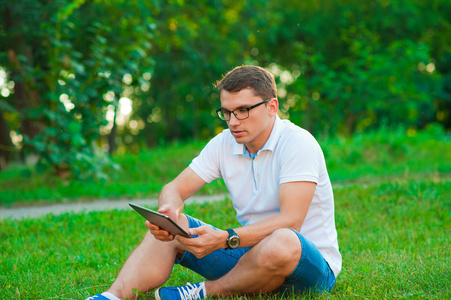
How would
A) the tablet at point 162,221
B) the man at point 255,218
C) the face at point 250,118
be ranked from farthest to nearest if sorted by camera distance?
the face at point 250,118 < the man at point 255,218 < the tablet at point 162,221

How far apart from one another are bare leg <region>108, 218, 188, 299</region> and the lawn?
0.51 ft

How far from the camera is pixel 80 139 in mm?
7703

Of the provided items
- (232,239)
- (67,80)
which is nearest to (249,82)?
(232,239)

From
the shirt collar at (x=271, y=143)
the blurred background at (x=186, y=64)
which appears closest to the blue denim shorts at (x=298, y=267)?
the shirt collar at (x=271, y=143)

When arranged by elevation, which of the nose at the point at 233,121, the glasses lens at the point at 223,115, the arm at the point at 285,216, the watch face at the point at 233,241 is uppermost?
the glasses lens at the point at 223,115

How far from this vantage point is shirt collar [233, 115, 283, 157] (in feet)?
10.5

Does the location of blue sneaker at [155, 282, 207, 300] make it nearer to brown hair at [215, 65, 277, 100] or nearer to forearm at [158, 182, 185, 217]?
forearm at [158, 182, 185, 217]

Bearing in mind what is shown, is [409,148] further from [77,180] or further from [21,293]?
[21,293]

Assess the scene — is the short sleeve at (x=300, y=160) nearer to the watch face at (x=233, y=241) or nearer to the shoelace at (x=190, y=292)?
the watch face at (x=233, y=241)

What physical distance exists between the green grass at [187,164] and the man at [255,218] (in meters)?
3.95

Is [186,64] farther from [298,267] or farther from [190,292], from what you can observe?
[298,267]

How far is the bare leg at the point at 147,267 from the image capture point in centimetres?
322

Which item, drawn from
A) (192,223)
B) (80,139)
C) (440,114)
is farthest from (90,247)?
(440,114)

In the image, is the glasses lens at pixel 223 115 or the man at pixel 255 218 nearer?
the man at pixel 255 218
